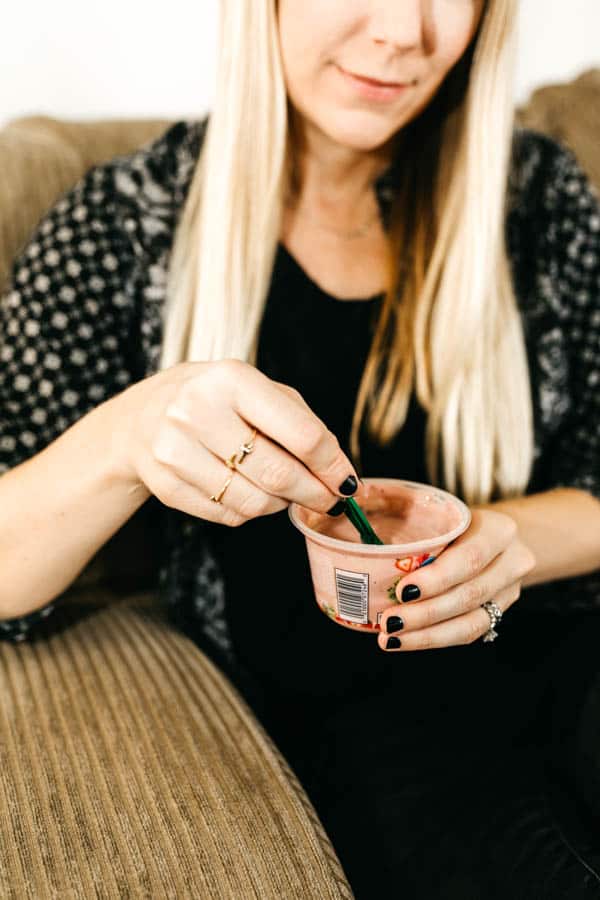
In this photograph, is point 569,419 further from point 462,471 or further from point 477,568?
point 477,568

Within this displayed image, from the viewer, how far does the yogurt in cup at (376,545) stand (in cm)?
61

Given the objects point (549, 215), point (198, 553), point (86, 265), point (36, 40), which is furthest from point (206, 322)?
point (36, 40)

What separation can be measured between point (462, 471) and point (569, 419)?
0.21 m

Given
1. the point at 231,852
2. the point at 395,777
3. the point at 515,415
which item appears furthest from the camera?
the point at 515,415

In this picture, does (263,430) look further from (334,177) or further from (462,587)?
(334,177)

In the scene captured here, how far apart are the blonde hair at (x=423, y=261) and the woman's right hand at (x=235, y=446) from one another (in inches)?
12.3

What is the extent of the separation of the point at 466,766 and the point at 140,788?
1.10 ft

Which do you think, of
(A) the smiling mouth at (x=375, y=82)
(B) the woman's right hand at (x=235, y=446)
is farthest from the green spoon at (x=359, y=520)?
(A) the smiling mouth at (x=375, y=82)

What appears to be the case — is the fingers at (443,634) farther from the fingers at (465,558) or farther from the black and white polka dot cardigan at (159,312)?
the black and white polka dot cardigan at (159,312)

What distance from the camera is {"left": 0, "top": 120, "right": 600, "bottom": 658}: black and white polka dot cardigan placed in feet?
2.98

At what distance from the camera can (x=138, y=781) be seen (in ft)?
2.29

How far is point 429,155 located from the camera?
112 centimetres

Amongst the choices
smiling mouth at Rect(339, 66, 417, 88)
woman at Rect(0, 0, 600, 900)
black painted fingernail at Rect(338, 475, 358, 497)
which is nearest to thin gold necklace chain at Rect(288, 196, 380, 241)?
woman at Rect(0, 0, 600, 900)

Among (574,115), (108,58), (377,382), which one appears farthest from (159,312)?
(574,115)
